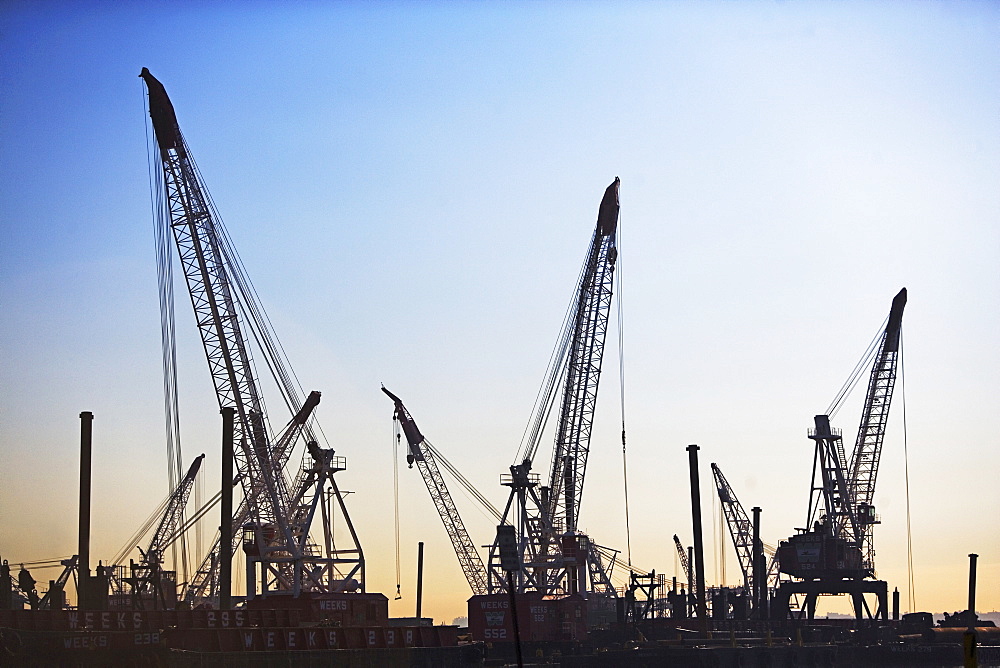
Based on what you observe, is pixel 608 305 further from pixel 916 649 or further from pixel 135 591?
pixel 135 591

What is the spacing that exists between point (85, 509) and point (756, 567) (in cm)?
6997

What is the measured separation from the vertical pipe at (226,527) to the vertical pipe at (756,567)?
2190 inches

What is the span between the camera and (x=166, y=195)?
299ft

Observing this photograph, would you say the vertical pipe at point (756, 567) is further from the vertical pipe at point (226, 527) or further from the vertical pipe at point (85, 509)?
the vertical pipe at point (85, 509)

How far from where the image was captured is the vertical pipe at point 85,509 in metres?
75.3

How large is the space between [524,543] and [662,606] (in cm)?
3266

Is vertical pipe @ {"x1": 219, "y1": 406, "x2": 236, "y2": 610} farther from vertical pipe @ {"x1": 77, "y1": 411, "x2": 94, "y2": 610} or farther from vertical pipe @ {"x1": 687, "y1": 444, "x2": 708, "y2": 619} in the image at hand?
vertical pipe @ {"x1": 687, "y1": 444, "x2": 708, "y2": 619}

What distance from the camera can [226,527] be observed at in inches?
3189

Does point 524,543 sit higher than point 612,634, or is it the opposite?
point 524,543

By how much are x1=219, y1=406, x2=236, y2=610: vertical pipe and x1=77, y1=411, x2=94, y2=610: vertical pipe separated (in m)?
7.56

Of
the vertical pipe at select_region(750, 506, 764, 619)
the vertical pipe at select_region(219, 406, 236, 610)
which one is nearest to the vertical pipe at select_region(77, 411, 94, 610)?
the vertical pipe at select_region(219, 406, 236, 610)

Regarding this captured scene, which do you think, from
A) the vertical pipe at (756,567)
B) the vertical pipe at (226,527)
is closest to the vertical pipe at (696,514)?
the vertical pipe at (756,567)

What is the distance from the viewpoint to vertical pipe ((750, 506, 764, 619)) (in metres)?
123

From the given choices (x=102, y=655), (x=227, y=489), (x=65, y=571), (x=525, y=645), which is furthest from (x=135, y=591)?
(x=525, y=645)
